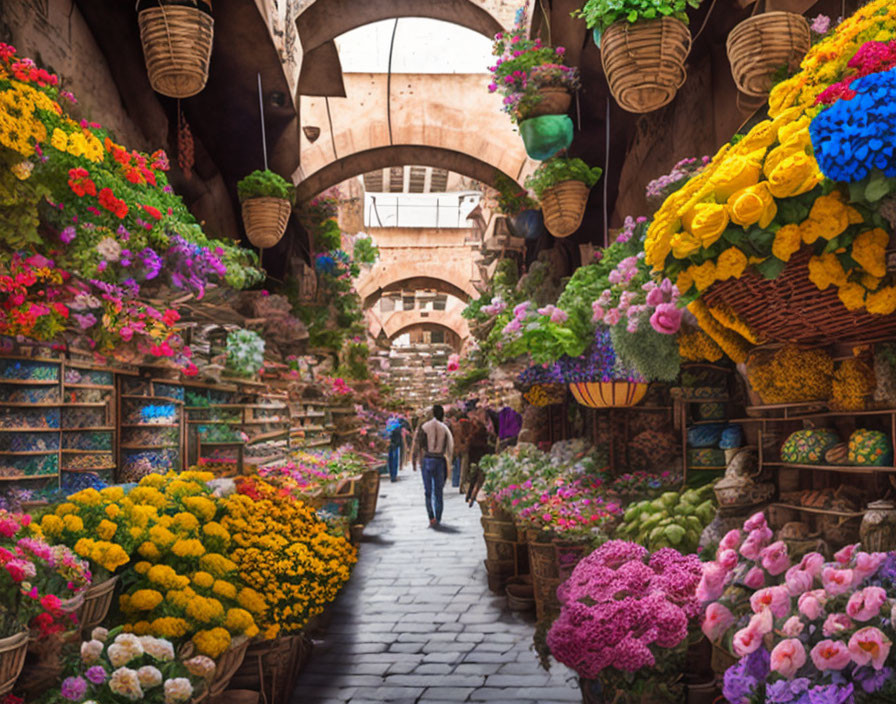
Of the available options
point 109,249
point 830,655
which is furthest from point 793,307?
point 109,249

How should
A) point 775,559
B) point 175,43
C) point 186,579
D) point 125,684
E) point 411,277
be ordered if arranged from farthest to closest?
point 411,277 < point 175,43 < point 186,579 < point 125,684 < point 775,559

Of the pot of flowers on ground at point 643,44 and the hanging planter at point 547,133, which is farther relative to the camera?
the hanging planter at point 547,133

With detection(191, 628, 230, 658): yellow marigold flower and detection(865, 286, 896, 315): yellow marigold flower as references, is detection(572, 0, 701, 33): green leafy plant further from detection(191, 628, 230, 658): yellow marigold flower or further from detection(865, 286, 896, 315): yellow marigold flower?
detection(191, 628, 230, 658): yellow marigold flower

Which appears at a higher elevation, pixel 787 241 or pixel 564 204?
pixel 564 204

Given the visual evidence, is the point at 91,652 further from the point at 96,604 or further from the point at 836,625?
the point at 836,625

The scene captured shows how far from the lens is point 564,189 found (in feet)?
19.7

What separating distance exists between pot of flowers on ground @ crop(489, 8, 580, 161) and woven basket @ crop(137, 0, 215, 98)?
225cm

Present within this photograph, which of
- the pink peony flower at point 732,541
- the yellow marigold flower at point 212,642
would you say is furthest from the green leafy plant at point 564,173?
the yellow marigold flower at point 212,642

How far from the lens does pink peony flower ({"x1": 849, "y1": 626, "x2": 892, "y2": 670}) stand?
188cm

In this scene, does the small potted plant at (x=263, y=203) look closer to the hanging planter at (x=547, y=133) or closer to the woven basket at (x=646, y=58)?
the hanging planter at (x=547, y=133)

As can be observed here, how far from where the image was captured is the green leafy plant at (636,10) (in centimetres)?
342

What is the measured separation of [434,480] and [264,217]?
14.5ft

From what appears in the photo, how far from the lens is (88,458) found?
184 inches

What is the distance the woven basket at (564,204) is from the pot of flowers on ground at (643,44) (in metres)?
2.37
